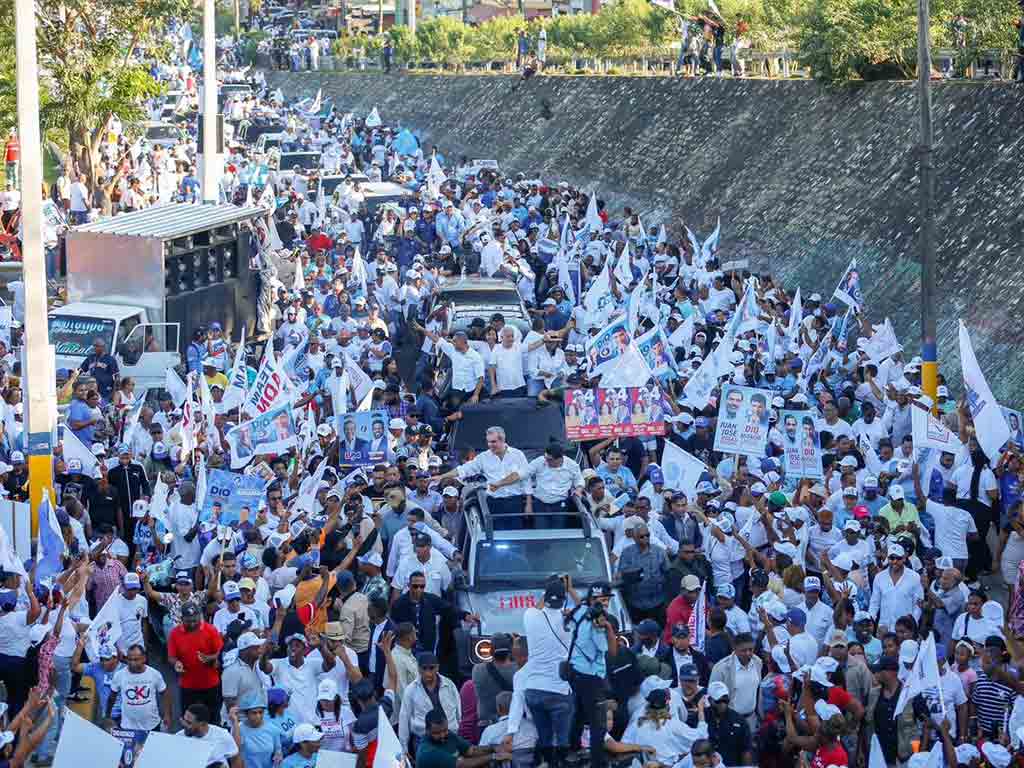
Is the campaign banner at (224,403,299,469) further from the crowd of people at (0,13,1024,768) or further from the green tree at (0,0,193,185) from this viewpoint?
the green tree at (0,0,193,185)

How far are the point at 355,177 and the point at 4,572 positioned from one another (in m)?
26.7

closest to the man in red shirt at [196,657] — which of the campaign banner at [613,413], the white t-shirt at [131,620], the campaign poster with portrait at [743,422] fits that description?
the white t-shirt at [131,620]

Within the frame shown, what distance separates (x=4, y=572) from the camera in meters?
13.0

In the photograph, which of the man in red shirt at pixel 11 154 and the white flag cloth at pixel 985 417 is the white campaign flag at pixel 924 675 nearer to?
the white flag cloth at pixel 985 417

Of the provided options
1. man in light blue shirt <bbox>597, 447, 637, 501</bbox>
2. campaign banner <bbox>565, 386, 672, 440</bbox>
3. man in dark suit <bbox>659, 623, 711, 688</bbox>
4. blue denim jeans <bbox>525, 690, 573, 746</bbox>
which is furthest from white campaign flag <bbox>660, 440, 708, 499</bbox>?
blue denim jeans <bbox>525, 690, 573, 746</bbox>

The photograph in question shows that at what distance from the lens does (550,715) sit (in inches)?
446

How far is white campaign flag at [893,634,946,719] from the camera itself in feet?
36.6

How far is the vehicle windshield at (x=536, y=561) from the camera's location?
1379 cm

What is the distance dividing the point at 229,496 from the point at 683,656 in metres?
4.42

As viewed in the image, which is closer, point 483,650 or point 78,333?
point 483,650

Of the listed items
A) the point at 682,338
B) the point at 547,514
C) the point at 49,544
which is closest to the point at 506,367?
the point at 682,338

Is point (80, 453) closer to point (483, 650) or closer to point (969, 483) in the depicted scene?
point (483, 650)

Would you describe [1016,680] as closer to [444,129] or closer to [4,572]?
[4,572]

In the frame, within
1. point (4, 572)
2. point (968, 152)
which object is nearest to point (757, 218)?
point (968, 152)
